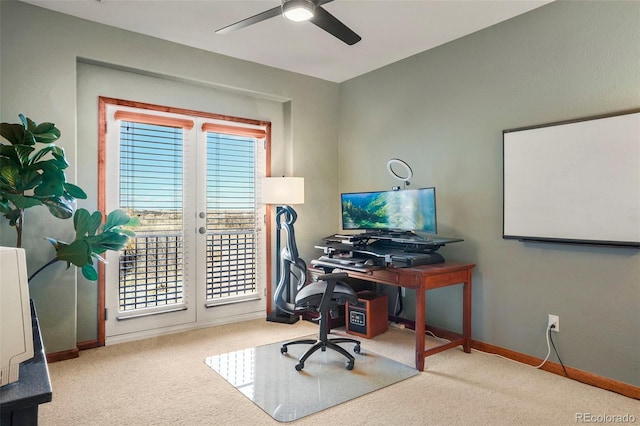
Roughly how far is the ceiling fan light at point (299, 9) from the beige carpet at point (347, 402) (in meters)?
2.22

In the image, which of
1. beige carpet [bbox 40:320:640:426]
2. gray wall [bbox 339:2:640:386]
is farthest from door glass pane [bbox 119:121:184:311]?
gray wall [bbox 339:2:640:386]

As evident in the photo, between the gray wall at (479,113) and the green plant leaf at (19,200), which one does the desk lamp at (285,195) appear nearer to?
the gray wall at (479,113)

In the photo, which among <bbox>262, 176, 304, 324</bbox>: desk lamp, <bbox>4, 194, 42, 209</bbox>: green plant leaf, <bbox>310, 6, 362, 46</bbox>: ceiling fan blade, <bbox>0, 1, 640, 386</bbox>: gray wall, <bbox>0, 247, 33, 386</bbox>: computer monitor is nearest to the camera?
<bbox>0, 247, 33, 386</bbox>: computer monitor

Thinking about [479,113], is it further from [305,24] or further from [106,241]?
[106,241]

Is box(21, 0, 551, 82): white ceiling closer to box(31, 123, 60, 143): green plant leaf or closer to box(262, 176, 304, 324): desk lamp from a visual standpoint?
box(31, 123, 60, 143): green plant leaf

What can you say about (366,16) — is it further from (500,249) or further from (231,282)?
(231,282)

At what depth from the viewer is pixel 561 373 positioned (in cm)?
276

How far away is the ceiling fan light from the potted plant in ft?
5.57

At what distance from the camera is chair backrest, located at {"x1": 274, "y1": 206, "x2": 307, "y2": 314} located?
3738mm

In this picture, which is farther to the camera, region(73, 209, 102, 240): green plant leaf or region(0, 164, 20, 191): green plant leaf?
region(73, 209, 102, 240): green plant leaf

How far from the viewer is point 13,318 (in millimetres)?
1038

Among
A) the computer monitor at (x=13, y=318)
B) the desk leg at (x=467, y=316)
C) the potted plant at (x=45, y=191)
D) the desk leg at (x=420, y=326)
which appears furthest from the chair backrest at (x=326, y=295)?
the computer monitor at (x=13, y=318)

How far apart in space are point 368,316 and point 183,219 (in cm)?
191

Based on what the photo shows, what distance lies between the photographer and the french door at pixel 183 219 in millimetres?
3449
